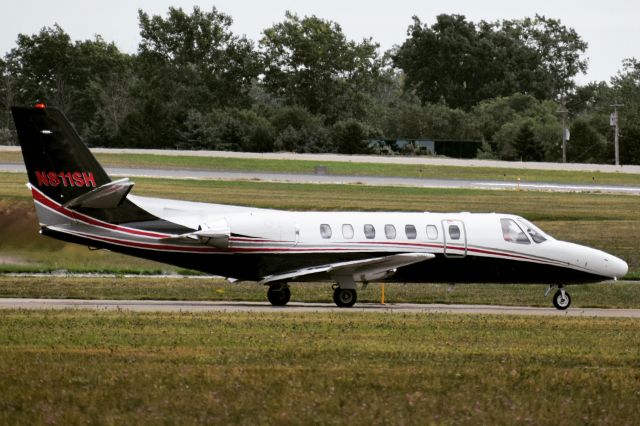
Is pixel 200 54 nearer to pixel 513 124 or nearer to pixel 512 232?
pixel 513 124

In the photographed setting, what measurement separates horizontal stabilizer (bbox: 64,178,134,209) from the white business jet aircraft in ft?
0.09

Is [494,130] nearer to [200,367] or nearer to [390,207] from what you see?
[390,207]

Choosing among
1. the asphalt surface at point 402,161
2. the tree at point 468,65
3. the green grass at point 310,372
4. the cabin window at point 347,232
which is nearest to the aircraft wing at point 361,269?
the cabin window at point 347,232

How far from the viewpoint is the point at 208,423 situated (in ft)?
44.4

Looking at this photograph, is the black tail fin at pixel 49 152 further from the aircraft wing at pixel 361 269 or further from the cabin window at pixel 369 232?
the cabin window at pixel 369 232

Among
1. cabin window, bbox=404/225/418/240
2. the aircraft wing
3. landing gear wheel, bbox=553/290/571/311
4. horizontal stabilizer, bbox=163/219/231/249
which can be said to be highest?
horizontal stabilizer, bbox=163/219/231/249

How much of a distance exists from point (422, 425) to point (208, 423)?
2205mm

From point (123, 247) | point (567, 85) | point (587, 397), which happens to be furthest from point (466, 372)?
point (567, 85)

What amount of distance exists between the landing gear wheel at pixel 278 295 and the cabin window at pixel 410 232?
10.3 ft

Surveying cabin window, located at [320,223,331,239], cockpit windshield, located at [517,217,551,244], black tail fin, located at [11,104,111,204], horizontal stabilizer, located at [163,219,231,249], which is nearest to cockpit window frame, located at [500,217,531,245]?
cockpit windshield, located at [517,217,551,244]

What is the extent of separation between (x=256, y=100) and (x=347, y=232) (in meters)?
101

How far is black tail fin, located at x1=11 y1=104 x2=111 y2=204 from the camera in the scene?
29.0 m

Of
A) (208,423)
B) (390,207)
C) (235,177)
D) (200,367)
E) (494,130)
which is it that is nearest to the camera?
(208,423)

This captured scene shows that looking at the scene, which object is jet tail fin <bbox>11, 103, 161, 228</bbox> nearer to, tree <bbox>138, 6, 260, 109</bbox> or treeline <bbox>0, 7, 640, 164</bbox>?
treeline <bbox>0, 7, 640, 164</bbox>
